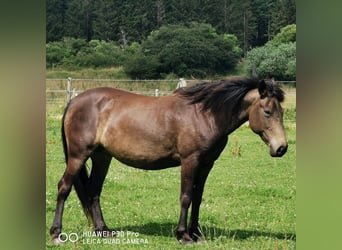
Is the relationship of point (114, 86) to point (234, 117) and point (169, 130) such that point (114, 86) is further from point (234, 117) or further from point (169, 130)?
point (234, 117)

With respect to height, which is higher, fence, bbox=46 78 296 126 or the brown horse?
fence, bbox=46 78 296 126

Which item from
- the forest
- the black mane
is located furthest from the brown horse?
the forest

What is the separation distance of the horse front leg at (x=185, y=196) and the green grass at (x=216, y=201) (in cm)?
10

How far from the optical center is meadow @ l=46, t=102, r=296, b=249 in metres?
6.54

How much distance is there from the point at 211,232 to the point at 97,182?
127 cm

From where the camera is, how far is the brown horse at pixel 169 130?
6.33 meters

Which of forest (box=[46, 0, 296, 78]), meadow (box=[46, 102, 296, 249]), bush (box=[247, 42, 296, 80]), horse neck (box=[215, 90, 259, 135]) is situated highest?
forest (box=[46, 0, 296, 78])

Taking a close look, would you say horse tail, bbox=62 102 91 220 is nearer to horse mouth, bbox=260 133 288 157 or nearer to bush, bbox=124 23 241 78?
bush, bbox=124 23 241 78

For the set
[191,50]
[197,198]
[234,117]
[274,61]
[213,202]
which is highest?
[191,50]

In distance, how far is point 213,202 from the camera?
696 centimetres

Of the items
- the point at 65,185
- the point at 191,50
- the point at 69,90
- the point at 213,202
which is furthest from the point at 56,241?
the point at 191,50

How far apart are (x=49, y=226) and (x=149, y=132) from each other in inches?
54.6
